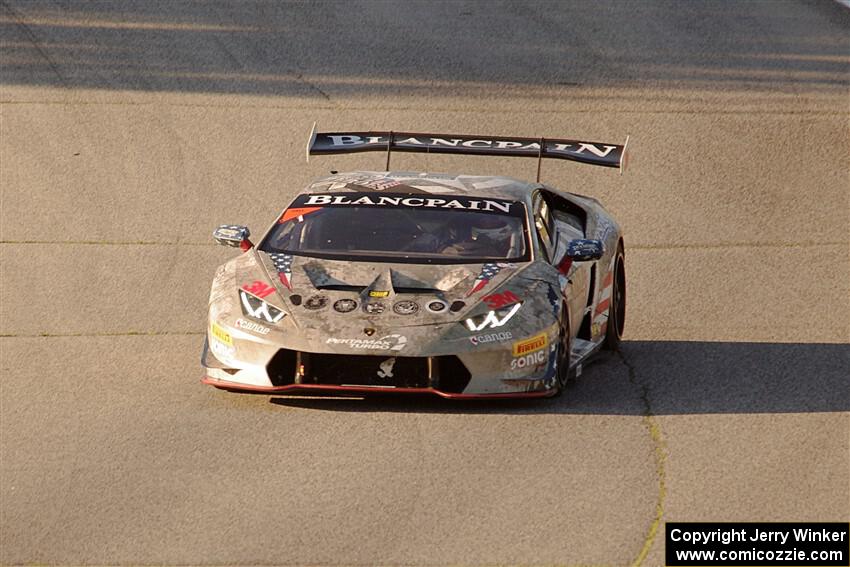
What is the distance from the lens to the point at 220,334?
31.9ft

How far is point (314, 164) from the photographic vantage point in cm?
1700

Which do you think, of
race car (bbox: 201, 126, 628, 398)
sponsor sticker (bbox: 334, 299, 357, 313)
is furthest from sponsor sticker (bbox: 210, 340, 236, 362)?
sponsor sticker (bbox: 334, 299, 357, 313)

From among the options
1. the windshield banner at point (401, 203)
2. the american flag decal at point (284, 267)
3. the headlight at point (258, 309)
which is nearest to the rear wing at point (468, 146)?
the windshield banner at point (401, 203)

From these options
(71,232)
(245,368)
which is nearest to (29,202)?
(71,232)

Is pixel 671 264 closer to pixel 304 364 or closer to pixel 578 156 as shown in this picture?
pixel 578 156

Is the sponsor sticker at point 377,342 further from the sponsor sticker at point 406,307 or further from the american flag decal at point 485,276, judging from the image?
the american flag decal at point 485,276

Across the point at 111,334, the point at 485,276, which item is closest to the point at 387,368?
the point at 485,276

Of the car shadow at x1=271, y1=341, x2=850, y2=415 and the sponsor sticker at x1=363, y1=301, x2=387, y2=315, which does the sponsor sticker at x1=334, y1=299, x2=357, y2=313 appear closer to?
the sponsor sticker at x1=363, y1=301, x2=387, y2=315

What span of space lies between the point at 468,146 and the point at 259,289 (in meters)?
3.09

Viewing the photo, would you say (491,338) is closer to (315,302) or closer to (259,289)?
(315,302)

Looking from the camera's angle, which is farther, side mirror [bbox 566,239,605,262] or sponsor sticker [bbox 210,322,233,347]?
side mirror [bbox 566,239,605,262]

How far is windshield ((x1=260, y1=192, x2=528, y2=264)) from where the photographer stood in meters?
10.4

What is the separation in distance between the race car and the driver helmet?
1 centimetres

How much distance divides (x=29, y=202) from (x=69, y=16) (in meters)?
6.45
